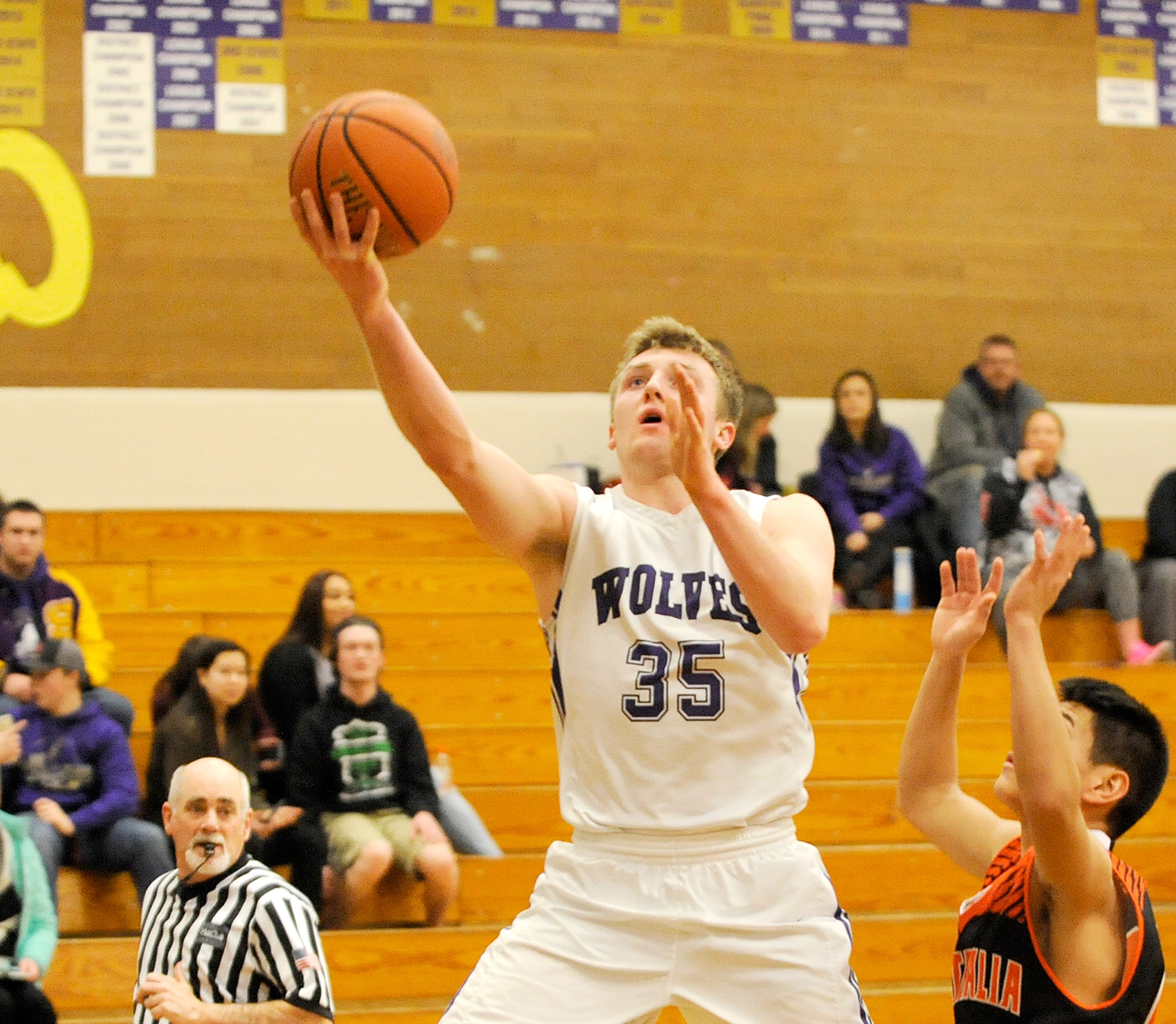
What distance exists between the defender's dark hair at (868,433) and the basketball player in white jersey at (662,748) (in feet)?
15.3

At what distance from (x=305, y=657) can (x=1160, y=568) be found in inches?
167

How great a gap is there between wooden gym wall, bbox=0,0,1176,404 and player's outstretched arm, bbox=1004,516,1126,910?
20.7ft

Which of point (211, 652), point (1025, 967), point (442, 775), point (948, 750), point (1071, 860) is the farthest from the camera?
point (442, 775)

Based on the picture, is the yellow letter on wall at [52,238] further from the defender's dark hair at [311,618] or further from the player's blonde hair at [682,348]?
the player's blonde hair at [682,348]

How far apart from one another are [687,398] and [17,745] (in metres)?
2.59

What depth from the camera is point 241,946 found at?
10.5ft

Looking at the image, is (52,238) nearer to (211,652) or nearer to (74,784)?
(211,652)

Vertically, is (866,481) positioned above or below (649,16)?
below

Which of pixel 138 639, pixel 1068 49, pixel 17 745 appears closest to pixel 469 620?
pixel 138 639

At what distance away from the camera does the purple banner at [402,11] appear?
8508mm

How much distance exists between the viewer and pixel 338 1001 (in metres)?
4.82

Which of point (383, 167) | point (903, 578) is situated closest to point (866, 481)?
point (903, 578)

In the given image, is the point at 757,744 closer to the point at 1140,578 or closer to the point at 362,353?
the point at 1140,578

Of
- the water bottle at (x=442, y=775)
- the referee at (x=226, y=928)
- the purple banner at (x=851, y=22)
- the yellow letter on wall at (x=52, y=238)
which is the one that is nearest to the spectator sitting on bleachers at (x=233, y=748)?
the water bottle at (x=442, y=775)
